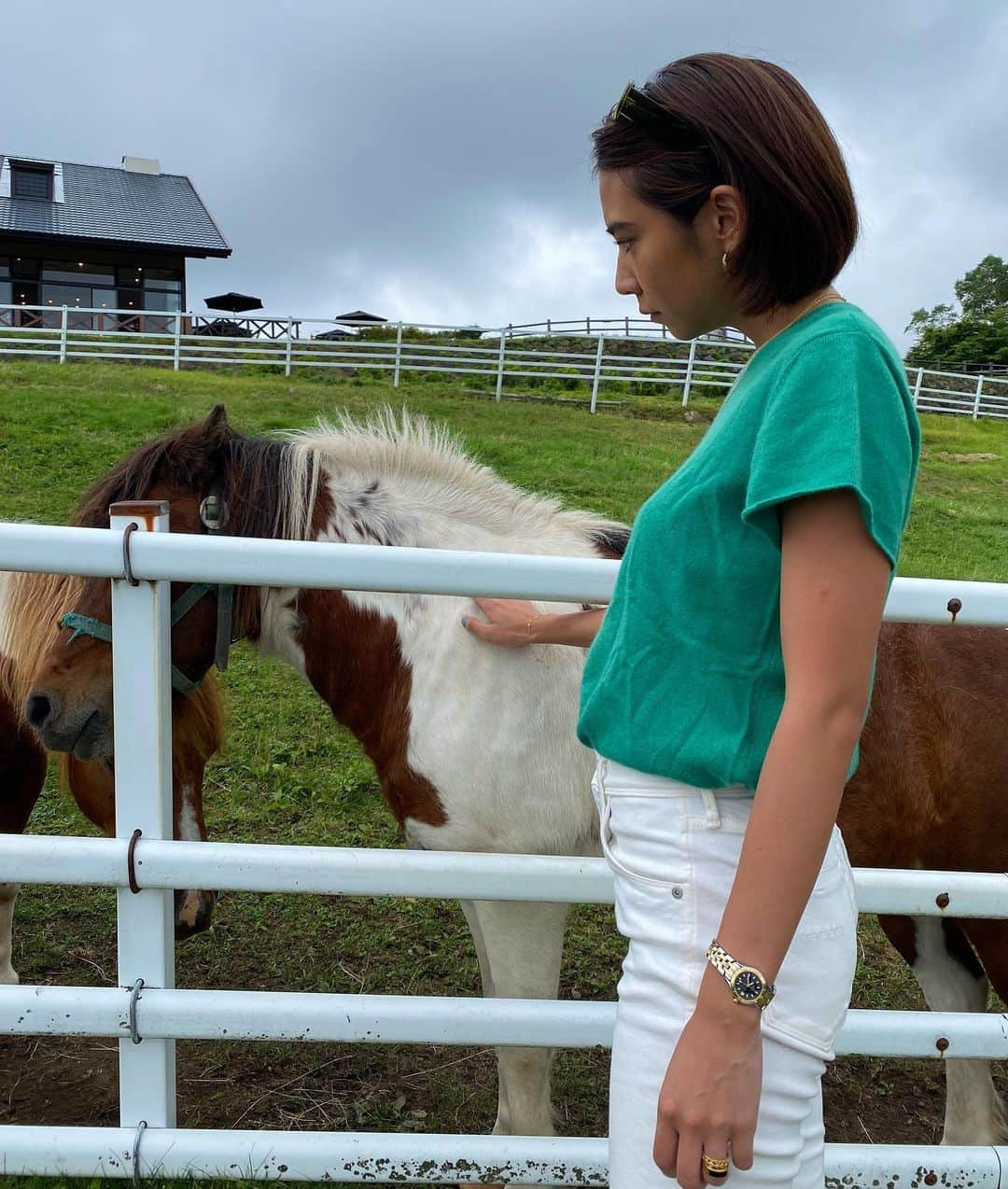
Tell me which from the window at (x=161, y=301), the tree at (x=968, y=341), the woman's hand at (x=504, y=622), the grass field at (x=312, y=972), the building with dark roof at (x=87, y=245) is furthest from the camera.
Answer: the tree at (x=968, y=341)

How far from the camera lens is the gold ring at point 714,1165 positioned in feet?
2.92

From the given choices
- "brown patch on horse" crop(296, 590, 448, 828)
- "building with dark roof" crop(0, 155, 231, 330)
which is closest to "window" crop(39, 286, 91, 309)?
"building with dark roof" crop(0, 155, 231, 330)

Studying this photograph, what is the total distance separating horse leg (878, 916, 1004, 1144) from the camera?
2760 mm

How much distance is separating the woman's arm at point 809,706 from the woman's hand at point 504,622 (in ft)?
4.22

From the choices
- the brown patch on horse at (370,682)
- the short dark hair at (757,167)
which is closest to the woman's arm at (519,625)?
the brown patch on horse at (370,682)

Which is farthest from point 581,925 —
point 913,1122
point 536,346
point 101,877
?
point 536,346

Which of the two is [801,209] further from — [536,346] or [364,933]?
[536,346]

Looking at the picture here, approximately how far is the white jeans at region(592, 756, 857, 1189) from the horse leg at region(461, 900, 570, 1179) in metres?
1.22

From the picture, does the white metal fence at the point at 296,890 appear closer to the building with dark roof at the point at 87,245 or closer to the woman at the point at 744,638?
the woman at the point at 744,638

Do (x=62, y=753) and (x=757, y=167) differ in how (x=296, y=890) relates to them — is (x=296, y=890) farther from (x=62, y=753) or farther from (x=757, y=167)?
(x=757, y=167)

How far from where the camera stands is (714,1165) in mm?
890

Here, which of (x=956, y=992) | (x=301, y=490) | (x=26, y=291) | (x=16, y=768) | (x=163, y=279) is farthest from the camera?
(x=163, y=279)

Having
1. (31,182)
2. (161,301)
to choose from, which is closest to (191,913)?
(161,301)

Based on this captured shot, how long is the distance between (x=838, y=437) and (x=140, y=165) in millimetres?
35850
